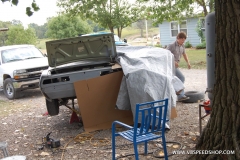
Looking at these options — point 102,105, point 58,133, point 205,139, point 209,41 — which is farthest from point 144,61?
point 205,139

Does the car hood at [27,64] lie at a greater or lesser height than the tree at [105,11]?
lesser

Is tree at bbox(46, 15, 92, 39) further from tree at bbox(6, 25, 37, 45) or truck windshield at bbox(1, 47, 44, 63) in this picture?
truck windshield at bbox(1, 47, 44, 63)

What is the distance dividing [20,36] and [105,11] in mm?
7009

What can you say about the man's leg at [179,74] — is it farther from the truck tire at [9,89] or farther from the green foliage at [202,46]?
the green foliage at [202,46]

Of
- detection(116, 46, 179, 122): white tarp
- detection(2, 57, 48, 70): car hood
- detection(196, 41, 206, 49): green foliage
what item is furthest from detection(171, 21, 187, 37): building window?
detection(116, 46, 179, 122): white tarp

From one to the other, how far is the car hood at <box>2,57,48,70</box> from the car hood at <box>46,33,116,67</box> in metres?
4.03

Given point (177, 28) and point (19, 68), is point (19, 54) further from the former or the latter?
point (177, 28)

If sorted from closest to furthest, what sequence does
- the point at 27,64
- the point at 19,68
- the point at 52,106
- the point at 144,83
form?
the point at 144,83 < the point at 52,106 < the point at 19,68 < the point at 27,64

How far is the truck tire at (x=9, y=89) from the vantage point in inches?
453

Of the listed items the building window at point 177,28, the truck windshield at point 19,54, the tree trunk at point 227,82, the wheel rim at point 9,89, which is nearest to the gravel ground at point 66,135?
the tree trunk at point 227,82

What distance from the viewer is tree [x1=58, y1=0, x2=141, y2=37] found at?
1858 centimetres

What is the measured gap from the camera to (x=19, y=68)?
11.2 metres

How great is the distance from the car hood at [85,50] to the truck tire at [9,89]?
4.44 meters

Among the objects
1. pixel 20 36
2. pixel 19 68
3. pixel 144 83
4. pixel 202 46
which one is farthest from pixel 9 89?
pixel 202 46
